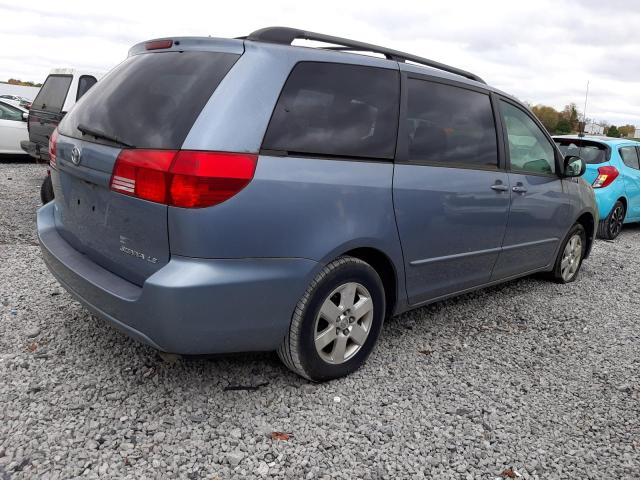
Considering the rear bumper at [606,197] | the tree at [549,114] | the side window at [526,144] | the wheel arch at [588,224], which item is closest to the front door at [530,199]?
the side window at [526,144]

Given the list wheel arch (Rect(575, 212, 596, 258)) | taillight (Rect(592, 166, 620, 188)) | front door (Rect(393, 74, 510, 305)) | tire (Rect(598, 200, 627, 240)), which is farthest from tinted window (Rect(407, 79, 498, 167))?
tire (Rect(598, 200, 627, 240))

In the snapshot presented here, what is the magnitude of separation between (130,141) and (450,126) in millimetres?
2064

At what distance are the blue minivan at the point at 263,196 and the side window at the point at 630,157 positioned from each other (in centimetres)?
613

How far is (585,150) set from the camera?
338 inches

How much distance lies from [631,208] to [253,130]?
27.3 ft

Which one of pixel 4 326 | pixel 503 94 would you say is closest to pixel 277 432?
pixel 4 326

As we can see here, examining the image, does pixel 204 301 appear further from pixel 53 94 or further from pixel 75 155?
pixel 53 94

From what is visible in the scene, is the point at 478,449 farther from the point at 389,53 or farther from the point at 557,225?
the point at 557,225

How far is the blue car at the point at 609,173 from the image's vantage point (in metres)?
8.43

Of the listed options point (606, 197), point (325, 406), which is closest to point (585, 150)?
point (606, 197)

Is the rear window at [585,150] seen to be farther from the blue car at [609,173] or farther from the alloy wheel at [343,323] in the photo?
the alloy wheel at [343,323]

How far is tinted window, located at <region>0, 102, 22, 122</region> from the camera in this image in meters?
12.3

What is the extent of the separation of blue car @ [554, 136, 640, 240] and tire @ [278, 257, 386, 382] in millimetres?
6357

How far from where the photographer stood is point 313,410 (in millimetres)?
2926
